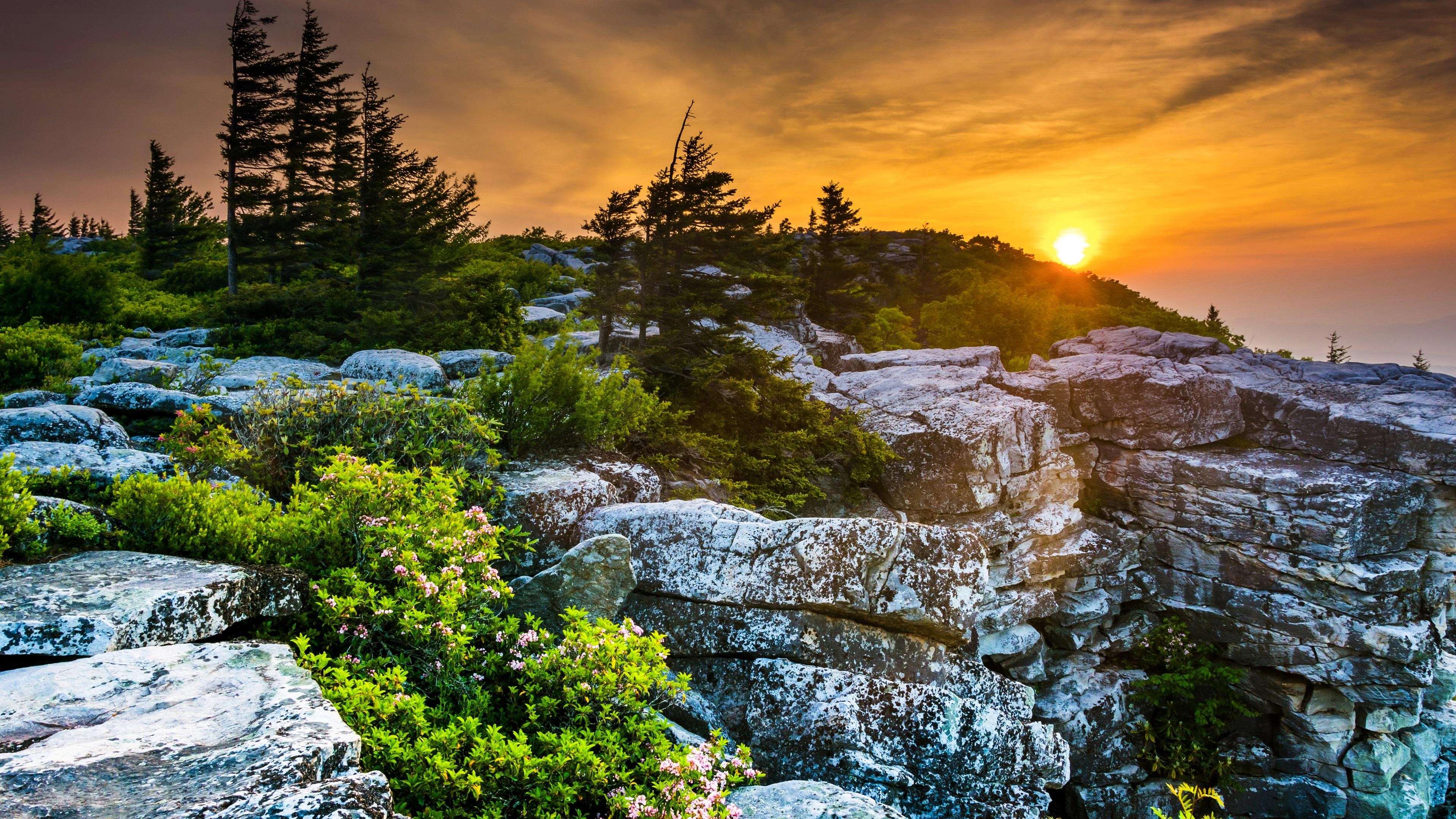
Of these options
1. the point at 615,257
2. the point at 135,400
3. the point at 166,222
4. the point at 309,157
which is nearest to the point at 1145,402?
the point at 615,257

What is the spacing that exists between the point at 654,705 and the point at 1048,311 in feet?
94.9

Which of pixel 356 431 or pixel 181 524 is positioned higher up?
pixel 356 431

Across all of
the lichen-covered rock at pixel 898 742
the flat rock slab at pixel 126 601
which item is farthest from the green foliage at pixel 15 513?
the lichen-covered rock at pixel 898 742

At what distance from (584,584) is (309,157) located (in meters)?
27.6

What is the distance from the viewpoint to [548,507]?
21.6 feet

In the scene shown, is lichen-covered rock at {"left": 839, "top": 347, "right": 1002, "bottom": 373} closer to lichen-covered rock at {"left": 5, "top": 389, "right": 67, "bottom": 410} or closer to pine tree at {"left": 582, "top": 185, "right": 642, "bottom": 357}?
pine tree at {"left": 582, "top": 185, "right": 642, "bottom": 357}

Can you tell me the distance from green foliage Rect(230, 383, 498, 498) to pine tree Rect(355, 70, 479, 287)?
578 inches

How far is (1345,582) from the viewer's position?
13266 mm

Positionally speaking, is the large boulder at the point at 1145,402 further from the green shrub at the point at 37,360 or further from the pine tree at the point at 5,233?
the pine tree at the point at 5,233

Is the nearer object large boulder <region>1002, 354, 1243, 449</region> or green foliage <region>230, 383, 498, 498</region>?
green foliage <region>230, 383, 498, 498</region>

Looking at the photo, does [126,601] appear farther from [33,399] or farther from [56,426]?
[33,399]

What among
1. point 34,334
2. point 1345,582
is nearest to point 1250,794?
point 1345,582

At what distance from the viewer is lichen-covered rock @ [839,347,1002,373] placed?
16344 millimetres

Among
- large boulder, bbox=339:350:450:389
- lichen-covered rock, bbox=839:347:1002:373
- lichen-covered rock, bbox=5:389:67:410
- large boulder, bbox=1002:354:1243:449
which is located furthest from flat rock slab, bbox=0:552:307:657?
large boulder, bbox=1002:354:1243:449
